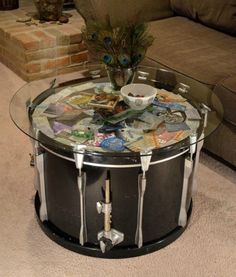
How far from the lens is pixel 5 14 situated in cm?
354

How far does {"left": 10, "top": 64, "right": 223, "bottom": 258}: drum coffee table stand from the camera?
1.52m

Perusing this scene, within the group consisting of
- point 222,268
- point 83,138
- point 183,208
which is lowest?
point 222,268

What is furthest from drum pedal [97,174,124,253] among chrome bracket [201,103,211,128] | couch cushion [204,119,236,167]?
couch cushion [204,119,236,167]

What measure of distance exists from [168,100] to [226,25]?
0.98 m

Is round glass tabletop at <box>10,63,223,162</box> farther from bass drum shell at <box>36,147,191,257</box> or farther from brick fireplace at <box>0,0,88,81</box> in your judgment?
brick fireplace at <box>0,0,88,81</box>

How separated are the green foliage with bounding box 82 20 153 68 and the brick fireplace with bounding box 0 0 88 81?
4.40ft

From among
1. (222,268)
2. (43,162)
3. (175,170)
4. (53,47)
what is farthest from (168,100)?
(53,47)

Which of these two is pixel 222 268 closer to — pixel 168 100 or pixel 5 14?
pixel 168 100

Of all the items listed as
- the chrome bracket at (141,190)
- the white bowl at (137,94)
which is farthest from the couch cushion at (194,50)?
the chrome bracket at (141,190)

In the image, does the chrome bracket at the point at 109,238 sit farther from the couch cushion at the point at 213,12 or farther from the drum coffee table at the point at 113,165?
the couch cushion at the point at 213,12

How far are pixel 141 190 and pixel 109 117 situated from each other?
0.97 ft

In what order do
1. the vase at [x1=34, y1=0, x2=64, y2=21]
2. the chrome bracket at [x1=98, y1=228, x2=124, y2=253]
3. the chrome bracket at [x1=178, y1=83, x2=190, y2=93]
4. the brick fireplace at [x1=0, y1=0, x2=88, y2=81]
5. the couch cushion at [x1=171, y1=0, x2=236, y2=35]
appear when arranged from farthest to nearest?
the vase at [x1=34, y1=0, x2=64, y2=21] → the brick fireplace at [x1=0, y1=0, x2=88, y2=81] → the couch cushion at [x1=171, y1=0, x2=236, y2=35] → the chrome bracket at [x1=178, y1=83, x2=190, y2=93] → the chrome bracket at [x1=98, y1=228, x2=124, y2=253]

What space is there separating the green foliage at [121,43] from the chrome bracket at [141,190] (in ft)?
1.31

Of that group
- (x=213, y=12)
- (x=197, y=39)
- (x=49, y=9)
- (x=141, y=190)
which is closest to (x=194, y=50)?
(x=197, y=39)
